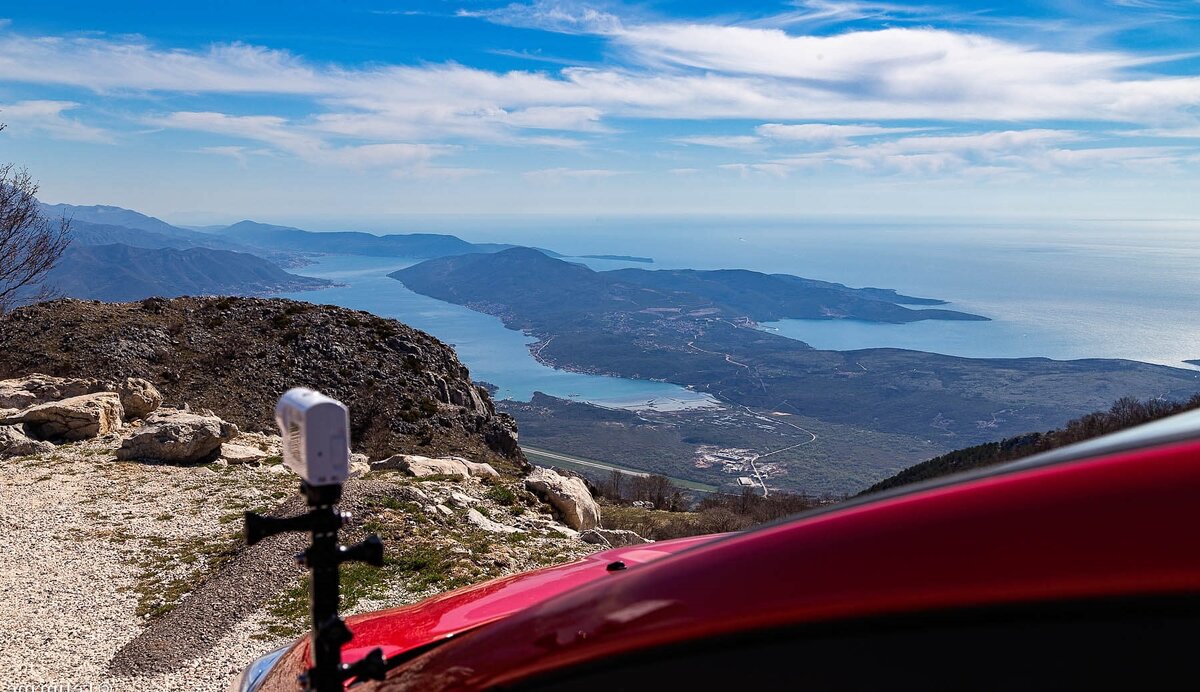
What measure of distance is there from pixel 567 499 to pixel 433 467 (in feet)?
11.2

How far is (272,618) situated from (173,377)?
2054cm

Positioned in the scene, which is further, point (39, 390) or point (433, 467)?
point (39, 390)

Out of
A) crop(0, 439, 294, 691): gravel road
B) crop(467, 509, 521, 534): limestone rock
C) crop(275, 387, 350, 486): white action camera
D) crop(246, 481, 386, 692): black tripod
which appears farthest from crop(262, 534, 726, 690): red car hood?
crop(467, 509, 521, 534): limestone rock

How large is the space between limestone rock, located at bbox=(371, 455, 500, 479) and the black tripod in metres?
14.5

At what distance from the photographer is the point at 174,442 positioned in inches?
601

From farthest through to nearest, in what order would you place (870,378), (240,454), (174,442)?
(870,378), (240,454), (174,442)

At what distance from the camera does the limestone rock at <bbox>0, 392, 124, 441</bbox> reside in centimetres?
1605

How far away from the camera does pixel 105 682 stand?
23.0 feet

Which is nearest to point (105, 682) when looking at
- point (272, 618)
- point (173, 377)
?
point (272, 618)

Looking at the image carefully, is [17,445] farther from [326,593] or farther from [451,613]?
[326,593]

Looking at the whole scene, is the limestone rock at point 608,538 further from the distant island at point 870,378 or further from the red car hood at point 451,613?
the distant island at point 870,378

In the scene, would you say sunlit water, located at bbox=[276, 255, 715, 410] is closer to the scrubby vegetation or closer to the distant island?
the distant island

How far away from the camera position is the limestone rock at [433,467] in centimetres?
1594

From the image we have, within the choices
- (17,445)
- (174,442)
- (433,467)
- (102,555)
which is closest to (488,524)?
(433,467)
